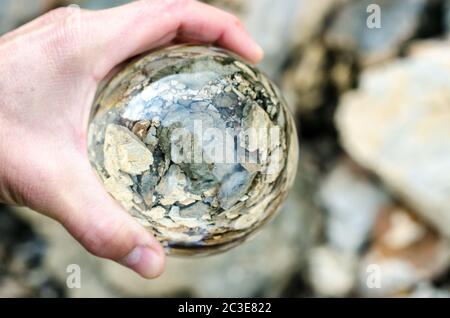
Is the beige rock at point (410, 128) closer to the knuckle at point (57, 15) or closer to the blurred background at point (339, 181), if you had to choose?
the blurred background at point (339, 181)

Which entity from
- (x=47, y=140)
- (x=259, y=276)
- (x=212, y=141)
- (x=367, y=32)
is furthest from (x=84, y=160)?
(x=367, y=32)

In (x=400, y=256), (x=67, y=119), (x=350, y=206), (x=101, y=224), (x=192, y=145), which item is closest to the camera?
(x=192, y=145)

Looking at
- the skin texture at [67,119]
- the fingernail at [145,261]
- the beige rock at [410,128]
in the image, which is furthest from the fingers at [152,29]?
the beige rock at [410,128]

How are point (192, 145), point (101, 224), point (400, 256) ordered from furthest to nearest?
point (400, 256), point (101, 224), point (192, 145)

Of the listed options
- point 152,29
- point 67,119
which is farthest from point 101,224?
point 152,29

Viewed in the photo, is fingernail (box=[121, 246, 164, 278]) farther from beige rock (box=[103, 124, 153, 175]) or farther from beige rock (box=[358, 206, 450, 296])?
beige rock (box=[358, 206, 450, 296])

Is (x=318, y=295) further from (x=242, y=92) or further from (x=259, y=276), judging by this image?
(x=242, y=92)

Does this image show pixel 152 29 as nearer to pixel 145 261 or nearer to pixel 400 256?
pixel 145 261
